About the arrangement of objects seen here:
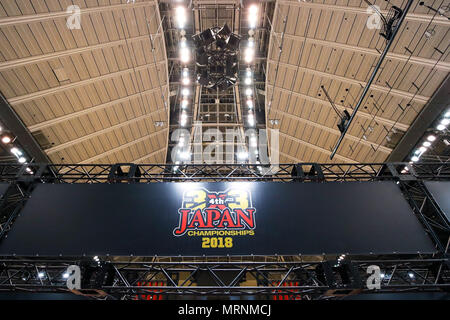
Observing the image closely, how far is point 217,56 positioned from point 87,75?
683cm

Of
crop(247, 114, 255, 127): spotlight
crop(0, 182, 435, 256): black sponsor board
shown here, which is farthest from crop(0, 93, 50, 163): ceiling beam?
crop(247, 114, 255, 127): spotlight

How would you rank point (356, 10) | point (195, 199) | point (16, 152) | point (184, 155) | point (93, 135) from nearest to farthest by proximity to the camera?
1. point (195, 199)
2. point (356, 10)
3. point (16, 152)
4. point (93, 135)
5. point (184, 155)

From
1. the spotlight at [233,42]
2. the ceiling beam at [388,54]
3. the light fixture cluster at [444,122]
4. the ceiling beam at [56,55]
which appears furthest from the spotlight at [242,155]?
the light fixture cluster at [444,122]

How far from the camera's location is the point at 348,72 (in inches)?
557

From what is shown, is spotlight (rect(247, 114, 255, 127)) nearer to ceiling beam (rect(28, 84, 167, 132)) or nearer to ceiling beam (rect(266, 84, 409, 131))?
ceiling beam (rect(266, 84, 409, 131))

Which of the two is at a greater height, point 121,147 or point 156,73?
point 156,73

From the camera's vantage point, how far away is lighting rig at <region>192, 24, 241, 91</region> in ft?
41.6

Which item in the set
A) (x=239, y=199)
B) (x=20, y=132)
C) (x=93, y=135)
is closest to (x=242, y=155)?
(x=93, y=135)

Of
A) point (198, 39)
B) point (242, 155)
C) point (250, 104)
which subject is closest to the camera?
point (198, 39)

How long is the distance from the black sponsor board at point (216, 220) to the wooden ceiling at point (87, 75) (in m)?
9.14

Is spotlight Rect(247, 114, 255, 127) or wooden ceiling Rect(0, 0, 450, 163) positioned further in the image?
spotlight Rect(247, 114, 255, 127)

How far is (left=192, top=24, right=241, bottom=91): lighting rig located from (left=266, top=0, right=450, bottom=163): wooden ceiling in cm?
356

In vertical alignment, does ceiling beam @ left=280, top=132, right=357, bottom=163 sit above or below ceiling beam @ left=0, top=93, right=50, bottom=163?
above

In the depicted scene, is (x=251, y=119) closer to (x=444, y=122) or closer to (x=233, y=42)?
(x=233, y=42)
